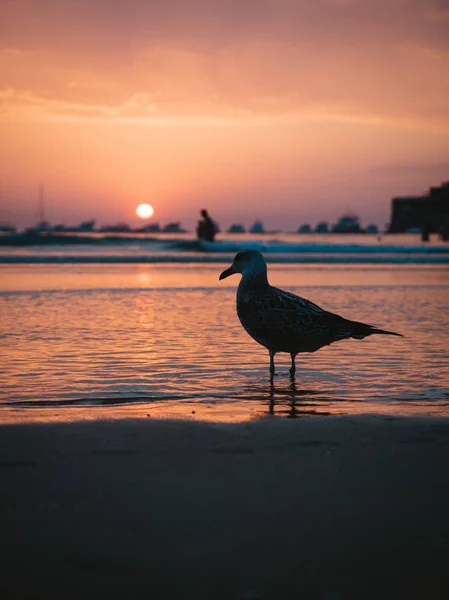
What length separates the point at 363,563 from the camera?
2.65 metres

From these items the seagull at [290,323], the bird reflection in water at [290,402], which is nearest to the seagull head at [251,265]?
the seagull at [290,323]

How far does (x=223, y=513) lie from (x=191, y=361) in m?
4.92

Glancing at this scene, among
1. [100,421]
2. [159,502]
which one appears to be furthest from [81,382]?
[159,502]

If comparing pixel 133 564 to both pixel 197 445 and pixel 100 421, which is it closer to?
pixel 197 445

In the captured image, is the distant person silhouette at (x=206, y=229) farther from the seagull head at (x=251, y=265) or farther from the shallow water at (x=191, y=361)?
the seagull head at (x=251, y=265)

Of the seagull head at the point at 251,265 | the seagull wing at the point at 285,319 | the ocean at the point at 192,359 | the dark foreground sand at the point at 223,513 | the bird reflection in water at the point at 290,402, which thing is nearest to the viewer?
the dark foreground sand at the point at 223,513

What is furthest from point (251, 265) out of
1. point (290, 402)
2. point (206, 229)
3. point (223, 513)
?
point (206, 229)

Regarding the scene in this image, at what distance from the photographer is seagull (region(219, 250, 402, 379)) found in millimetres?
6988

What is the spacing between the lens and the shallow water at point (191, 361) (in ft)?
19.0

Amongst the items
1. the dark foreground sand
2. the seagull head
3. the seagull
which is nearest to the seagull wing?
the seagull

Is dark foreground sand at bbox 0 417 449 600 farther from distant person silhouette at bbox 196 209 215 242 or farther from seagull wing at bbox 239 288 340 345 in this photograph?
distant person silhouette at bbox 196 209 215 242

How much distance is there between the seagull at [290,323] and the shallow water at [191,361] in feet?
1.25

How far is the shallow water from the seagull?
15.0 inches

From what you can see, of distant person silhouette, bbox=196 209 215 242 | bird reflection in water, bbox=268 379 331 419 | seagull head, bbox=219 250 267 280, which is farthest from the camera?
distant person silhouette, bbox=196 209 215 242
